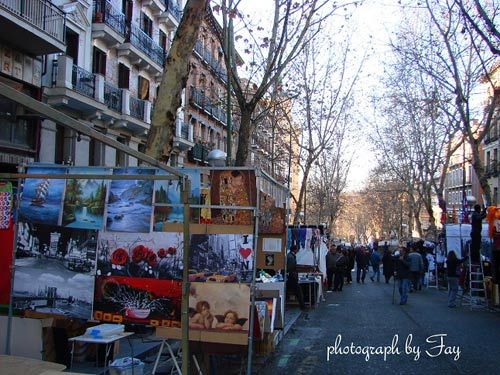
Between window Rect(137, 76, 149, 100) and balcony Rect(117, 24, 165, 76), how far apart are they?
0.61 m

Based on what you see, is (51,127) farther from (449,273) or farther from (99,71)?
(449,273)

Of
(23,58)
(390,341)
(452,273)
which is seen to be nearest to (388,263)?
(452,273)

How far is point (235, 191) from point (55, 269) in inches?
88.4

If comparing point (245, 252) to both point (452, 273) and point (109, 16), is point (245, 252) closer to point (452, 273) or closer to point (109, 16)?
point (452, 273)

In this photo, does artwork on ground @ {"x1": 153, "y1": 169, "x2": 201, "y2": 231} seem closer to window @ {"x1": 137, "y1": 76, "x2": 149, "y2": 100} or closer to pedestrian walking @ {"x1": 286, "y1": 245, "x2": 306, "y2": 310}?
pedestrian walking @ {"x1": 286, "y1": 245, "x2": 306, "y2": 310}

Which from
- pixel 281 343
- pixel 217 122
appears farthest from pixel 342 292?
pixel 217 122

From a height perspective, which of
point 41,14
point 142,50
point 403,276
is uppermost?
point 142,50

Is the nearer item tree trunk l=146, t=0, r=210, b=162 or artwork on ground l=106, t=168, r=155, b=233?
artwork on ground l=106, t=168, r=155, b=233

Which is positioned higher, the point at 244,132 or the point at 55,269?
the point at 244,132

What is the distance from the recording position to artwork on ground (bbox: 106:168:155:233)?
5.90 metres

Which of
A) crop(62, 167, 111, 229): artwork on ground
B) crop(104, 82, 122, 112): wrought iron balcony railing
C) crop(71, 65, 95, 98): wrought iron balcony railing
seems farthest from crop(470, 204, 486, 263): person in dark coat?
crop(104, 82, 122, 112): wrought iron balcony railing

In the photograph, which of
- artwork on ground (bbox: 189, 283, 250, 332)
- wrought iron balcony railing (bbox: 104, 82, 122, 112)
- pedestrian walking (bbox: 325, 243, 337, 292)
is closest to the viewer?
artwork on ground (bbox: 189, 283, 250, 332)

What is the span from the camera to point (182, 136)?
31531 mm

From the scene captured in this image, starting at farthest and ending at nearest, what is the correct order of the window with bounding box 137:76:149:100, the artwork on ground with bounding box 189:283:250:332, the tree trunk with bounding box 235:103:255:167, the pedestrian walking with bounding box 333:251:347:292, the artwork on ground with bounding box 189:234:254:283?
1. the window with bounding box 137:76:149:100
2. the pedestrian walking with bounding box 333:251:347:292
3. the tree trunk with bounding box 235:103:255:167
4. the artwork on ground with bounding box 189:234:254:283
5. the artwork on ground with bounding box 189:283:250:332
